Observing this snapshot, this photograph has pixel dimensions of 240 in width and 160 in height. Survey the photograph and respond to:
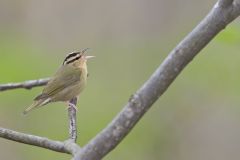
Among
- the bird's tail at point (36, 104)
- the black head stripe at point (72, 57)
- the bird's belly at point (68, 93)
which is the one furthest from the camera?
the black head stripe at point (72, 57)

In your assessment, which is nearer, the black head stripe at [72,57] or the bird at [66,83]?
the bird at [66,83]

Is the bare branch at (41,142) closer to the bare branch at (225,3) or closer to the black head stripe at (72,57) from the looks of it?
the bare branch at (225,3)

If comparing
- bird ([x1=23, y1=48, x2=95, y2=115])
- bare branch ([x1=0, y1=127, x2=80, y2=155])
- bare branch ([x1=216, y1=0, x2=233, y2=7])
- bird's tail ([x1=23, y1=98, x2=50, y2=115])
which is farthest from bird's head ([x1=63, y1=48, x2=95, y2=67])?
bare branch ([x1=216, y1=0, x2=233, y2=7])

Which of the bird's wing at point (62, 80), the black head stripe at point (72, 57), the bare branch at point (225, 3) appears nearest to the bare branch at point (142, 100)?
the bare branch at point (225, 3)

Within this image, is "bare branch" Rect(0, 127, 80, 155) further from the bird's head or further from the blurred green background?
the bird's head

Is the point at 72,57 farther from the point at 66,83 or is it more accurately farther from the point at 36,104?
the point at 36,104

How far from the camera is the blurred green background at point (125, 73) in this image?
5.12 meters

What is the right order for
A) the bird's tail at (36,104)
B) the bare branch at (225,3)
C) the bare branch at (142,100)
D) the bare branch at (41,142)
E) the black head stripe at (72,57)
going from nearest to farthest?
the bare branch at (142,100), the bare branch at (225,3), the bare branch at (41,142), the bird's tail at (36,104), the black head stripe at (72,57)

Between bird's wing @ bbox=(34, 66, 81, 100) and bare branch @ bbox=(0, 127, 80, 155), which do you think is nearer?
bare branch @ bbox=(0, 127, 80, 155)

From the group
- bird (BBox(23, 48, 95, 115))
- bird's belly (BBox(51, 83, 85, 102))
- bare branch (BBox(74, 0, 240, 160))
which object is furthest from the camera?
bird's belly (BBox(51, 83, 85, 102))

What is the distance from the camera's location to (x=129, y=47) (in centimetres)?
632

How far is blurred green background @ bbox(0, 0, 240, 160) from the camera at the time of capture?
5121 millimetres

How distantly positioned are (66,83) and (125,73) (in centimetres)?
117

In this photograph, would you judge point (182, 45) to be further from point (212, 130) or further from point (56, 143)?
point (212, 130)
